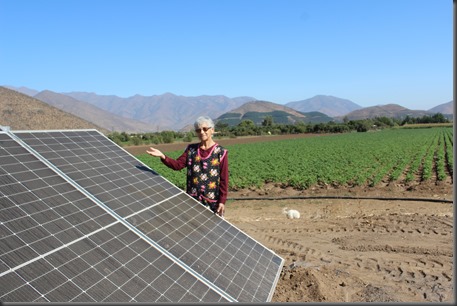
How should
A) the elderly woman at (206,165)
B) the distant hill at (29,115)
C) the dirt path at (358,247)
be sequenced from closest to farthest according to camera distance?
the elderly woman at (206,165), the dirt path at (358,247), the distant hill at (29,115)

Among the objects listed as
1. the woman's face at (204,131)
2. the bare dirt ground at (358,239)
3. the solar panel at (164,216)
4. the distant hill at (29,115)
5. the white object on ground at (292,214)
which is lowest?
the distant hill at (29,115)

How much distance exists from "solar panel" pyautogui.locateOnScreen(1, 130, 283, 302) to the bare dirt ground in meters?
1.84

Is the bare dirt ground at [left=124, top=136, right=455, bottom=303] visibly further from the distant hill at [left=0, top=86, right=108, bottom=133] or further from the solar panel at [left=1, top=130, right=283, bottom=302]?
the distant hill at [left=0, top=86, right=108, bottom=133]

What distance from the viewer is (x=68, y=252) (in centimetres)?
415

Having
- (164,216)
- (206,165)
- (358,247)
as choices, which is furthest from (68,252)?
(358,247)

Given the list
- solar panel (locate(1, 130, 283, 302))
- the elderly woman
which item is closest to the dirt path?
solar panel (locate(1, 130, 283, 302))

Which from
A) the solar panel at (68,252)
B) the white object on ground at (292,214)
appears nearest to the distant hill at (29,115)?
the white object on ground at (292,214)

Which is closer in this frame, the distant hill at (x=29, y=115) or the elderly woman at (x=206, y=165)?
the elderly woman at (x=206, y=165)

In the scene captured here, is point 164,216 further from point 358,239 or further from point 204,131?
point 358,239

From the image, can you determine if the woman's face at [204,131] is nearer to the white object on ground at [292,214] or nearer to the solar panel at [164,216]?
the solar panel at [164,216]

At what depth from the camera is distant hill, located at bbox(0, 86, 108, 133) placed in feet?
340

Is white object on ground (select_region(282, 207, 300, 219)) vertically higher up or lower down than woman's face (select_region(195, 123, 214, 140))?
lower down

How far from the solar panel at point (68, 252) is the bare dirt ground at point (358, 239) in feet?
11.2

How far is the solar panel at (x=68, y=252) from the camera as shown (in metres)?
3.65
